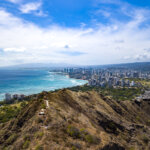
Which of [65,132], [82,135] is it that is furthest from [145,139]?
[65,132]

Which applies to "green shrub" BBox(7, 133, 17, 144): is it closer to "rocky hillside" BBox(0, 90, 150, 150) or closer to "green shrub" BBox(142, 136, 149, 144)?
"rocky hillside" BBox(0, 90, 150, 150)

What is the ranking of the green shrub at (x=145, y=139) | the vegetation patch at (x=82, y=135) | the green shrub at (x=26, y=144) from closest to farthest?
the green shrub at (x=26, y=144) < the vegetation patch at (x=82, y=135) < the green shrub at (x=145, y=139)

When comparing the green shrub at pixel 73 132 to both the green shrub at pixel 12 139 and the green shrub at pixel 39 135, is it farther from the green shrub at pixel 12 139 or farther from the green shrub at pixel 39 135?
the green shrub at pixel 12 139

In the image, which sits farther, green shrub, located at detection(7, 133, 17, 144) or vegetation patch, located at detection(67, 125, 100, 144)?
green shrub, located at detection(7, 133, 17, 144)

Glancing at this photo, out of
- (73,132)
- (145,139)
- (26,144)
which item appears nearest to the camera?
(26,144)

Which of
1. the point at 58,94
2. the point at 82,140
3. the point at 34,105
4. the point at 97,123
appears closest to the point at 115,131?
the point at 97,123

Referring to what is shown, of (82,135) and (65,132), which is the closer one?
(65,132)

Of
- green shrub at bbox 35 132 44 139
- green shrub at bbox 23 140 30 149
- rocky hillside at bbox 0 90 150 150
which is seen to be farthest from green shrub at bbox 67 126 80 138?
green shrub at bbox 23 140 30 149

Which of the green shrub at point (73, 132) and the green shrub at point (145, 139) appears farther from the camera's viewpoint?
the green shrub at point (145, 139)

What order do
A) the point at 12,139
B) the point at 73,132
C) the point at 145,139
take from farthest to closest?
the point at 145,139 < the point at 12,139 < the point at 73,132

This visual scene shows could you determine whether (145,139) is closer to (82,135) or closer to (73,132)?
(82,135)

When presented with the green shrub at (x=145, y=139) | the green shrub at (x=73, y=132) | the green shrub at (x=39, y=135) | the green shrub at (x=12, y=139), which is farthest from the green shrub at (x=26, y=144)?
the green shrub at (x=145, y=139)
